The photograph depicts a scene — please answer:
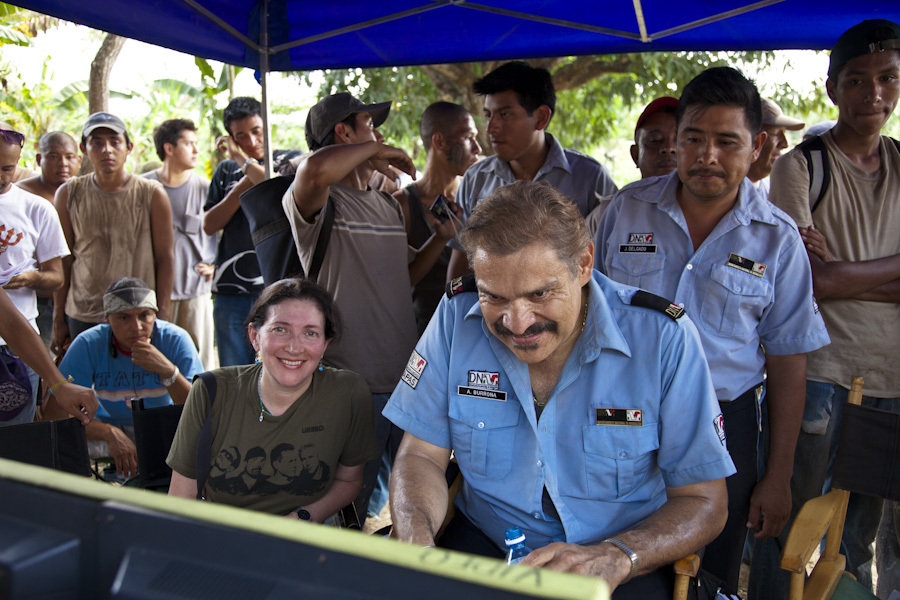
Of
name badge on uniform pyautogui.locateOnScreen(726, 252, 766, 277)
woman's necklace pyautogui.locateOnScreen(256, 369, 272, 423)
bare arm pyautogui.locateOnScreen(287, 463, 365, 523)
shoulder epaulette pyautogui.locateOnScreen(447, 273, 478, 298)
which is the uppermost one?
name badge on uniform pyautogui.locateOnScreen(726, 252, 766, 277)

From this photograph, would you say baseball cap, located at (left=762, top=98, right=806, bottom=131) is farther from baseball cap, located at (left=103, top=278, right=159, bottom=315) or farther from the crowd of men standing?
baseball cap, located at (left=103, top=278, right=159, bottom=315)

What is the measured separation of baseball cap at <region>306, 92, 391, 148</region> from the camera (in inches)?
128

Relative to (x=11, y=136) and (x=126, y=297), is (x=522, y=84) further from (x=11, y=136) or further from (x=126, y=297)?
(x=11, y=136)

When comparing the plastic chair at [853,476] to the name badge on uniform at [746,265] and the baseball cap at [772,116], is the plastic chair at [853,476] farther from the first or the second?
the baseball cap at [772,116]

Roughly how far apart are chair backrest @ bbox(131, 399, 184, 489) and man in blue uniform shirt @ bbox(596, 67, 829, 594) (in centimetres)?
191

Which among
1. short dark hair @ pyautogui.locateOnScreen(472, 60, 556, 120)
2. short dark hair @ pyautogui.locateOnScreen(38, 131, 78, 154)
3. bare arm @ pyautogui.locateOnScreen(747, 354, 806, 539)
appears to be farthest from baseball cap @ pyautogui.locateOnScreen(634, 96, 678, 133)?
short dark hair @ pyautogui.locateOnScreen(38, 131, 78, 154)

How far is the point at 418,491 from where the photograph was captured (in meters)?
1.95

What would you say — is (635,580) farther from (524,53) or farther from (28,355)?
(524,53)

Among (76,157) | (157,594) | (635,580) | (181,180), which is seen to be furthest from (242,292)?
(157,594)

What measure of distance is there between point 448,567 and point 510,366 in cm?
139

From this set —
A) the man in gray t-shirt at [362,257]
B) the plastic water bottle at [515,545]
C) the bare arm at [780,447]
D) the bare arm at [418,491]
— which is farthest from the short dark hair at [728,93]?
the plastic water bottle at [515,545]

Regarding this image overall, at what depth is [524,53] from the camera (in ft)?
15.1

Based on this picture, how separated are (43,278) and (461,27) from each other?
8.48 feet

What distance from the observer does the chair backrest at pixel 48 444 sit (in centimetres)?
241
